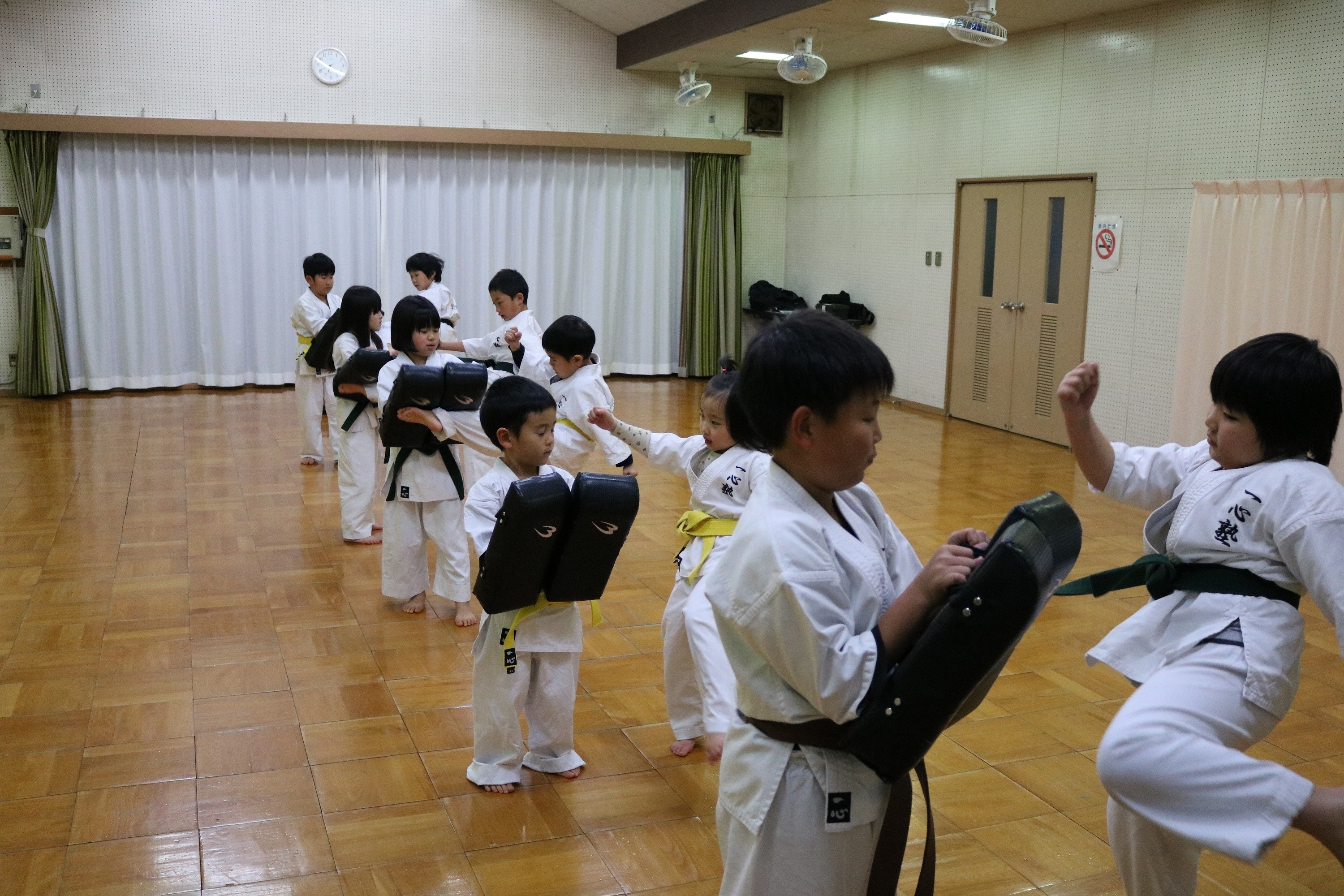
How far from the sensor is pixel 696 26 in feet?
29.5

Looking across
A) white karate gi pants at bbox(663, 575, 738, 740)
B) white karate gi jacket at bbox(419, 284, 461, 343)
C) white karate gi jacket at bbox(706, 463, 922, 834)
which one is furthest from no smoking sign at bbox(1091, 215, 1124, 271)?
white karate gi jacket at bbox(706, 463, 922, 834)

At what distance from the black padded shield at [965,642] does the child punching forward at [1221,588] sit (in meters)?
0.33

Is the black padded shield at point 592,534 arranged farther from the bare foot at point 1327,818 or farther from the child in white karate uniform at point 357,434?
the child in white karate uniform at point 357,434

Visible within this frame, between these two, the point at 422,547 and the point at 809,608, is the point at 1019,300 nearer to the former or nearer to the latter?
the point at 422,547

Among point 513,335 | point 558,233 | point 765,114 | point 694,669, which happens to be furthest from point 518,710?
point 765,114

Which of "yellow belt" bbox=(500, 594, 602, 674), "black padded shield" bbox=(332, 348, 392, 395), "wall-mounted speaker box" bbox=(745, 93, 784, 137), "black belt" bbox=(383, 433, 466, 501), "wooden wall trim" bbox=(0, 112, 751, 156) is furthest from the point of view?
"wall-mounted speaker box" bbox=(745, 93, 784, 137)

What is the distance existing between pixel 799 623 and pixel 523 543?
131 centimetres

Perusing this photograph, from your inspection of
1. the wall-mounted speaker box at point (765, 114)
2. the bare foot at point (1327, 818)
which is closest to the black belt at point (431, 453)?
the bare foot at point (1327, 818)

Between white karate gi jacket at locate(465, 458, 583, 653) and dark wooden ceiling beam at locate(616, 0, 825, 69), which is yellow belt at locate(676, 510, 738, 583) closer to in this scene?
white karate gi jacket at locate(465, 458, 583, 653)

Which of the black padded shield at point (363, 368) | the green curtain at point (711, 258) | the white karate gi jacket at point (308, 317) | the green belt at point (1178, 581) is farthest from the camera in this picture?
the green curtain at point (711, 258)

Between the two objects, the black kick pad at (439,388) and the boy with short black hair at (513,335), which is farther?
the boy with short black hair at (513,335)

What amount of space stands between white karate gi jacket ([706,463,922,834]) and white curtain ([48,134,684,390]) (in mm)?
9196

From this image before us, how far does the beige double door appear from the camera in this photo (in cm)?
784

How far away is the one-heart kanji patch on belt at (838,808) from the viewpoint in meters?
1.50
